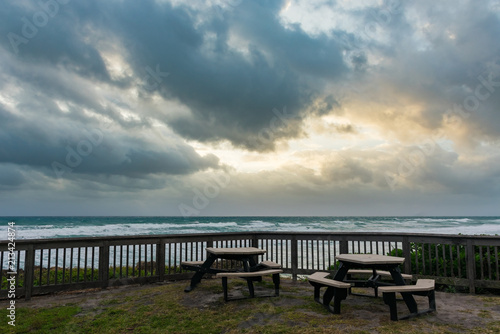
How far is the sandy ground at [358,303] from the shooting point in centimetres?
447

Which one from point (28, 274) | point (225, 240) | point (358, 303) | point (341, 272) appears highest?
point (225, 240)

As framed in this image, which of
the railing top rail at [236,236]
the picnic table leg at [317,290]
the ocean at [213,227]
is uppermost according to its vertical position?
the railing top rail at [236,236]

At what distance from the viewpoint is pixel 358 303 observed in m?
5.34

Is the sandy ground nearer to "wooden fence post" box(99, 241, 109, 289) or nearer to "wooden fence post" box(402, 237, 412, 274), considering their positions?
"wooden fence post" box(99, 241, 109, 289)

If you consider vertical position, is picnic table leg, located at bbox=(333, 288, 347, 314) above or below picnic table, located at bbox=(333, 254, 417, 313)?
Result: below

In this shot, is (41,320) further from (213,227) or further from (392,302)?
(213,227)

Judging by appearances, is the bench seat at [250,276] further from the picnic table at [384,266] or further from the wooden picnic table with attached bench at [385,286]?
the picnic table at [384,266]

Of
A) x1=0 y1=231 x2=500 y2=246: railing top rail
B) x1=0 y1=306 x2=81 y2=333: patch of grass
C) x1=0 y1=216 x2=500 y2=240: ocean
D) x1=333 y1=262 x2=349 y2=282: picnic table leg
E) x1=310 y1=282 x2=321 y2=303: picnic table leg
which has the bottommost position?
x1=0 y1=216 x2=500 y2=240: ocean

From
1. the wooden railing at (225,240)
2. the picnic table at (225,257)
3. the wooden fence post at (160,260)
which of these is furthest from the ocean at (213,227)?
the picnic table at (225,257)

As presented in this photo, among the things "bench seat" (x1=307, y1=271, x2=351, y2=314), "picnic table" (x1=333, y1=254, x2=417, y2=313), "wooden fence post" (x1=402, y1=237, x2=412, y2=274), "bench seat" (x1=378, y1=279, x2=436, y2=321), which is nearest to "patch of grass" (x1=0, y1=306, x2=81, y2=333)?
"bench seat" (x1=307, y1=271, x2=351, y2=314)

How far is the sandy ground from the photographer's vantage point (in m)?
4.47

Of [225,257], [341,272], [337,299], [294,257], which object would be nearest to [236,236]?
[294,257]

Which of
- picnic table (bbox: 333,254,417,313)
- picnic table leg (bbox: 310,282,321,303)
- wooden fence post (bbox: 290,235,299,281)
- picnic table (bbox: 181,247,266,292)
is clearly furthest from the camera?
wooden fence post (bbox: 290,235,299,281)

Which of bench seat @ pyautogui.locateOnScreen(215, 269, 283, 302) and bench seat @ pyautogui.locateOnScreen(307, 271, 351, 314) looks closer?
bench seat @ pyautogui.locateOnScreen(307, 271, 351, 314)
